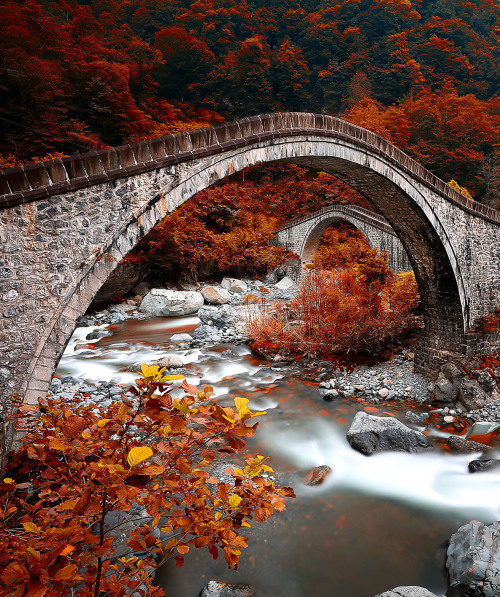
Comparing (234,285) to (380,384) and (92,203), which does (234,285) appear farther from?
(92,203)

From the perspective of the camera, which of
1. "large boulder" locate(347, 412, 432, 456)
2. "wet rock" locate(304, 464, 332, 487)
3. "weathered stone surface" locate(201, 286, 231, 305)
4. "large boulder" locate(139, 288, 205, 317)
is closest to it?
"wet rock" locate(304, 464, 332, 487)

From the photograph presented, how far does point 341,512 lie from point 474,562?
5.09 ft

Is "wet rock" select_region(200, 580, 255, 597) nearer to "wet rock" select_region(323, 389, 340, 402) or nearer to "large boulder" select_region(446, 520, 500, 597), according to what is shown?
"large boulder" select_region(446, 520, 500, 597)

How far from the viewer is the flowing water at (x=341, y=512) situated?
329cm

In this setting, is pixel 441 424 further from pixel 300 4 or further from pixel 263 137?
pixel 300 4

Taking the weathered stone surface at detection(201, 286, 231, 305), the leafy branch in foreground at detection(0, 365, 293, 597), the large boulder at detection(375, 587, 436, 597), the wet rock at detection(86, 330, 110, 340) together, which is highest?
the leafy branch in foreground at detection(0, 365, 293, 597)

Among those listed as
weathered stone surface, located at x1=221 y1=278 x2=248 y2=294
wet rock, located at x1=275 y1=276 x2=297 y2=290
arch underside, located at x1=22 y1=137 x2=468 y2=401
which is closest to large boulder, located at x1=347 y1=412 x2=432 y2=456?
arch underside, located at x1=22 y1=137 x2=468 y2=401

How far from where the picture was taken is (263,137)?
14.8 feet

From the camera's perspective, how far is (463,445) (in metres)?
5.25

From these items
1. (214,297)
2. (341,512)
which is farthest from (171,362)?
(214,297)

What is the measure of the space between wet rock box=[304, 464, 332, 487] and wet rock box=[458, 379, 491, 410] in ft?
10.1

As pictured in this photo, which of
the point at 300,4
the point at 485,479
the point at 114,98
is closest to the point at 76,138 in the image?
the point at 114,98

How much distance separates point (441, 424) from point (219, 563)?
4362 mm

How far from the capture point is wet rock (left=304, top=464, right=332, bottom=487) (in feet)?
15.2
